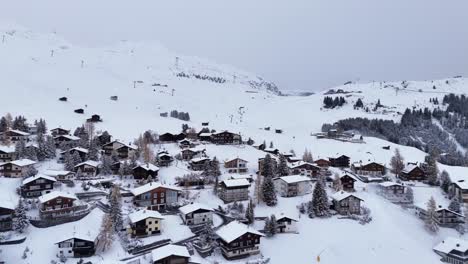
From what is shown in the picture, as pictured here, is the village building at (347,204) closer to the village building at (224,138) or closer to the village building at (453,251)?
the village building at (453,251)

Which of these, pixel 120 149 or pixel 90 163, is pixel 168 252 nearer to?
pixel 90 163

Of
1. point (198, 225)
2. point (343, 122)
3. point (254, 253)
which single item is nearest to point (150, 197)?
point (198, 225)

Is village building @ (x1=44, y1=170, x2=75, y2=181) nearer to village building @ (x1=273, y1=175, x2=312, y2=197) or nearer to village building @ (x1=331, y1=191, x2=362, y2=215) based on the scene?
village building @ (x1=273, y1=175, x2=312, y2=197)

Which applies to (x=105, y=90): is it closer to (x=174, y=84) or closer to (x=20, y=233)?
(x=174, y=84)

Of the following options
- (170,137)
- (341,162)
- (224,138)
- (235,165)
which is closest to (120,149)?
(170,137)

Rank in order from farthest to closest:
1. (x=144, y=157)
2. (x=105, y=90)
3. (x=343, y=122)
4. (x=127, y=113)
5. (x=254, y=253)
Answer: (x=105, y=90), (x=343, y=122), (x=127, y=113), (x=144, y=157), (x=254, y=253)

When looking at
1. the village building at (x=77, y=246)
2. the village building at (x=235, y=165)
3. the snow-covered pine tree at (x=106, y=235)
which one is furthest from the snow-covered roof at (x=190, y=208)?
the village building at (x=235, y=165)
